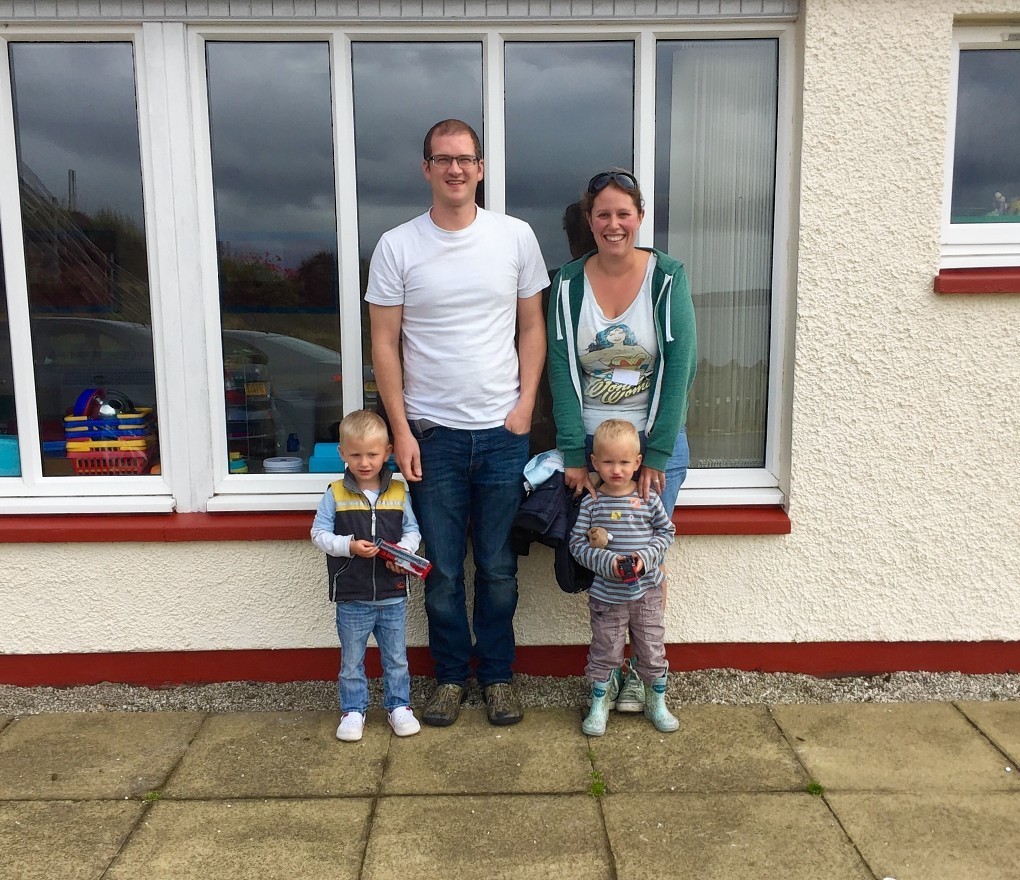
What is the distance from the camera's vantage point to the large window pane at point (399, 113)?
11.0ft

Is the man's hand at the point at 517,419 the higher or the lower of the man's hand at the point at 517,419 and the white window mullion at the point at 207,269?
the lower

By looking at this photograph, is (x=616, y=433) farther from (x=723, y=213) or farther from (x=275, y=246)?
(x=275, y=246)

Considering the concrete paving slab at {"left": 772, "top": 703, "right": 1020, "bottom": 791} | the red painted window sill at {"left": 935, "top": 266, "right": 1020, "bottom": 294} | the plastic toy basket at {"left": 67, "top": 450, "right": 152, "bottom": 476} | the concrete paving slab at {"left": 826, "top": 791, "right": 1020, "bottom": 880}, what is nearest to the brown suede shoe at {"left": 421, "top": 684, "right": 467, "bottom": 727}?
the concrete paving slab at {"left": 772, "top": 703, "right": 1020, "bottom": 791}

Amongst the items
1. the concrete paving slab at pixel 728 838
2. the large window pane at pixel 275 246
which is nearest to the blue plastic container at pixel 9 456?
the large window pane at pixel 275 246

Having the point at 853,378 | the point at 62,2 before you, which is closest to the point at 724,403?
the point at 853,378

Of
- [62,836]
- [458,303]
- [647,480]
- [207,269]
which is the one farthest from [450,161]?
[62,836]

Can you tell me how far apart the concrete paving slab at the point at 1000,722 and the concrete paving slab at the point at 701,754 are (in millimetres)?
775

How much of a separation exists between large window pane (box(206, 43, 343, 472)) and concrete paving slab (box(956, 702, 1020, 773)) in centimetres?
280

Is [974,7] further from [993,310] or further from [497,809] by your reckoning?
[497,809]

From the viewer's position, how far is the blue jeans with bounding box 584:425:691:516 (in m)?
3.16

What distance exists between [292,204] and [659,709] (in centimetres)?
247

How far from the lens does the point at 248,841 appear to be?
8.45 feet

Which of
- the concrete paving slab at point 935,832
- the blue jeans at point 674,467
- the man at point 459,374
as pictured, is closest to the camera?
the concrete paving slab at point 935,832

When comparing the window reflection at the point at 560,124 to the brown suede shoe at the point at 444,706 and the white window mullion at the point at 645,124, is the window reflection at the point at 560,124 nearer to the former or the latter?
the white window mullion at the point at 645,124
